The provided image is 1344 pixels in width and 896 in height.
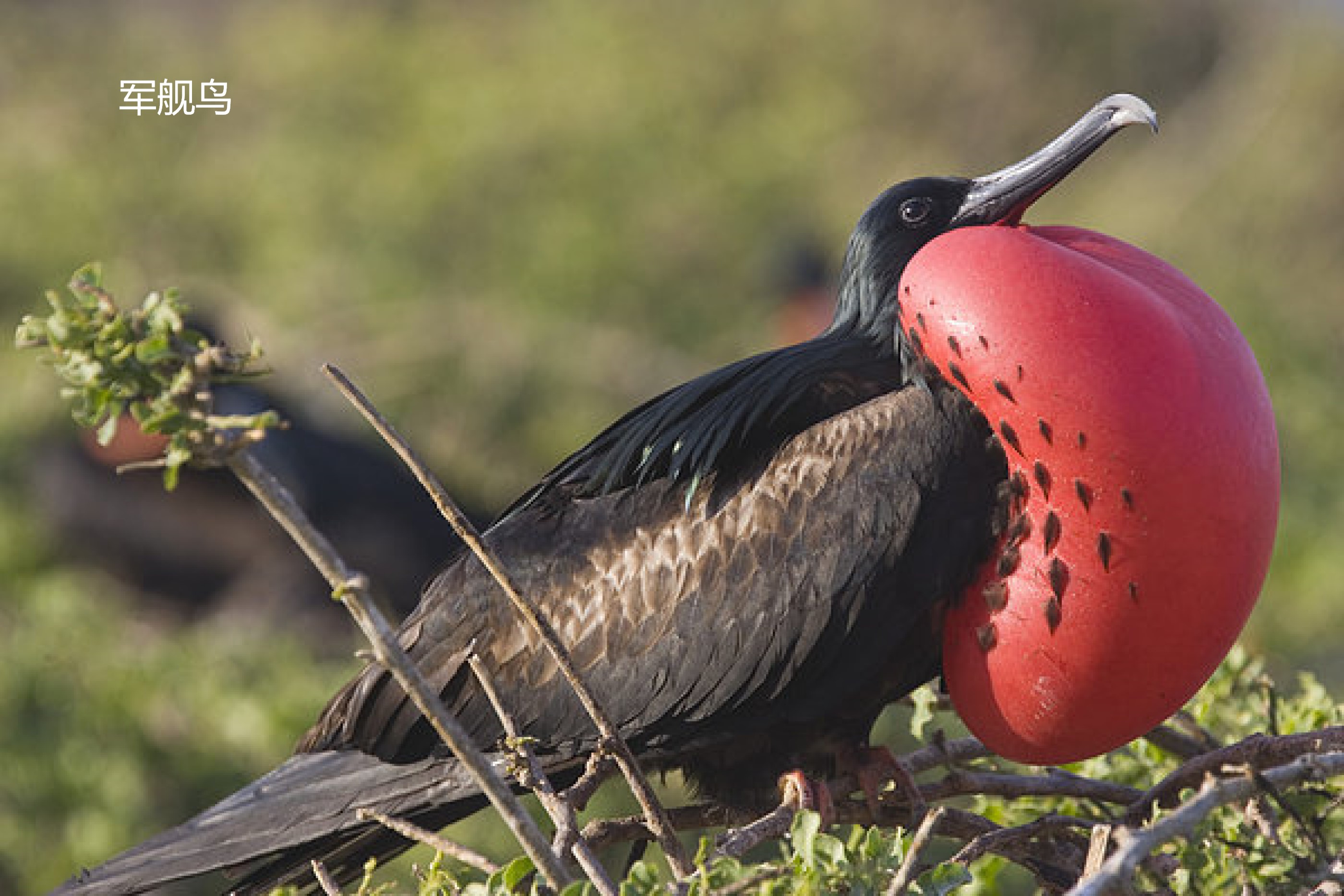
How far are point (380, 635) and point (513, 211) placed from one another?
1061cm

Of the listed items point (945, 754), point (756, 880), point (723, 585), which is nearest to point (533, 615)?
point (756, 880)

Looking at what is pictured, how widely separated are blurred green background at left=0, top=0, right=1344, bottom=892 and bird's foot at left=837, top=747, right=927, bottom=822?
2950 millimetres

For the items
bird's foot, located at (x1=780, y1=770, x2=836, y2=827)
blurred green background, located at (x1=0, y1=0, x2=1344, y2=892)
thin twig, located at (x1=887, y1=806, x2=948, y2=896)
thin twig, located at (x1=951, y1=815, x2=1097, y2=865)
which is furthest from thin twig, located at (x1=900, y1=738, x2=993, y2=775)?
blurred green background, located at (x1=0, y1=0, x2=1344, y2=892)

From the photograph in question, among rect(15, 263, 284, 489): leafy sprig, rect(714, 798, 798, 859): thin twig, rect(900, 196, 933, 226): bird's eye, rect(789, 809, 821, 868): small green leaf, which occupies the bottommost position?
rect(714, 798, 798, 859): thin twig

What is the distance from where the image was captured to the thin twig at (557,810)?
7.10ft

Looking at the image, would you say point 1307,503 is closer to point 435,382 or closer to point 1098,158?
point 435,382

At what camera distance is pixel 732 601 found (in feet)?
9.51

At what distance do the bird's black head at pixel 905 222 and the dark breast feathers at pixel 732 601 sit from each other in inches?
11.4

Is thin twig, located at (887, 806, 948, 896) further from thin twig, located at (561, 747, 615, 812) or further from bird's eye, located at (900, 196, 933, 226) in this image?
bird's eye, located at (900, 196, 933, 226)

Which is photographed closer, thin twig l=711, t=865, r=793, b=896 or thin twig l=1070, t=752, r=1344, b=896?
thin twig l=1070, t=752, r=1344, b=896

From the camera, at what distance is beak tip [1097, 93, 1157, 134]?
2.81 metres

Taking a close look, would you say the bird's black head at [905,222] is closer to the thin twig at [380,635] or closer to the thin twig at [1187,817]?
the thin twig at [1187,817]

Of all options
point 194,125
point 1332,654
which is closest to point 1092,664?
point 1332,654

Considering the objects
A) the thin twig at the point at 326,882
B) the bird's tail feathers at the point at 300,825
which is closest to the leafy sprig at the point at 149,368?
the thin twig at the point at 326,882
